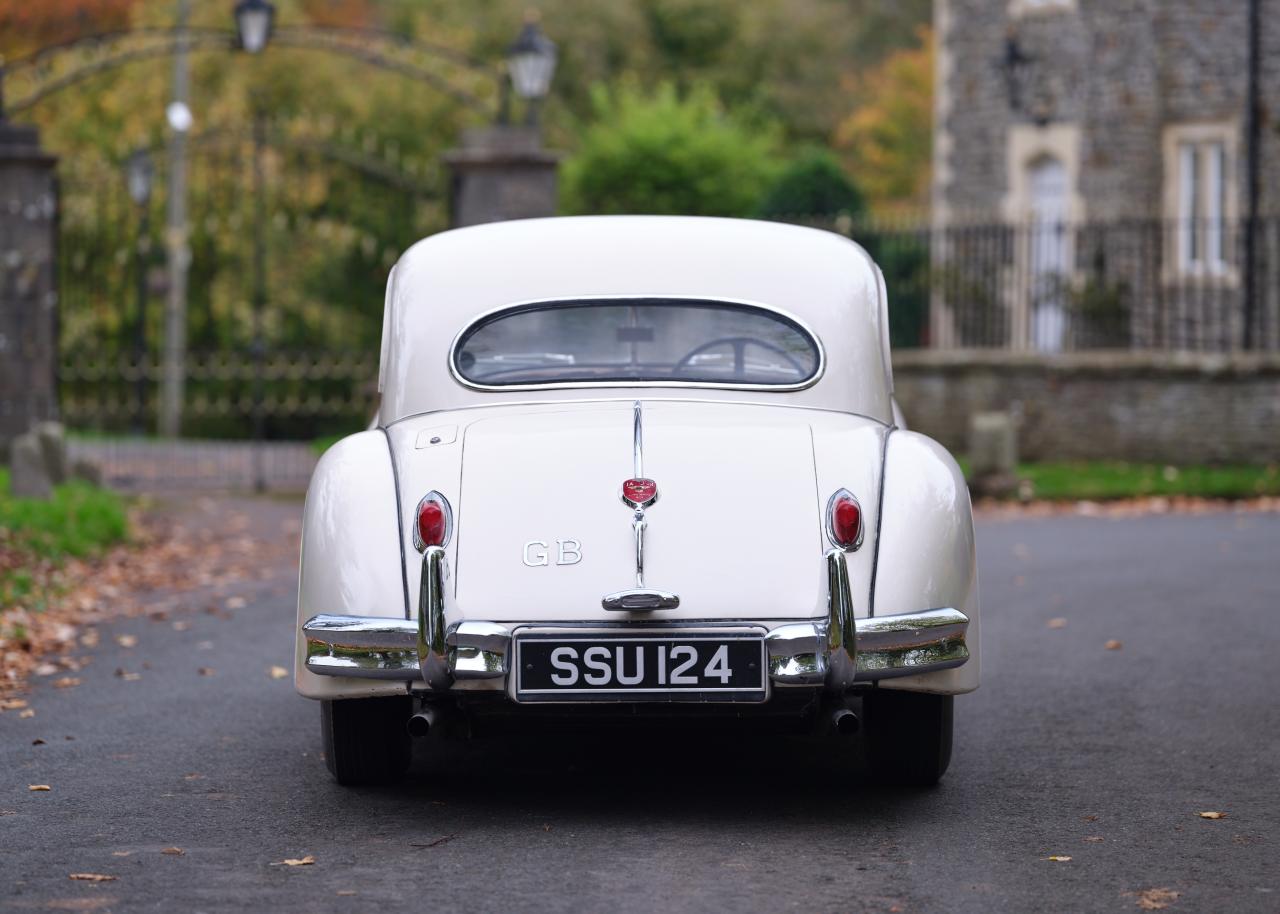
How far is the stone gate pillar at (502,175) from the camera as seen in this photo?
16.4 meters

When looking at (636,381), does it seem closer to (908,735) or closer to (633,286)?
(633,286)

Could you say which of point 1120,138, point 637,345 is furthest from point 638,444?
point 1120,138

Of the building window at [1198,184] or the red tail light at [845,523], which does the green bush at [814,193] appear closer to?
the building window at [1198,184]

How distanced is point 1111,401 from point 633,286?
43.3 ft

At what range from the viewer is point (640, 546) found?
5066 millimetres

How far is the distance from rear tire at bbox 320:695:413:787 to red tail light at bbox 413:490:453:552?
23.4 inches

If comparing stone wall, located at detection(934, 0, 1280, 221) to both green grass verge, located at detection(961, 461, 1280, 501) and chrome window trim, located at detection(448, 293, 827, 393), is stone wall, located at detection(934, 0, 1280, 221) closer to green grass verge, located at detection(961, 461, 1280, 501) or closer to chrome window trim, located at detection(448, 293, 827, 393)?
green grass verge, located at detection(961, 461, 1280, 501)

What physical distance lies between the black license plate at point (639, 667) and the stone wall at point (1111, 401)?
14178 mm

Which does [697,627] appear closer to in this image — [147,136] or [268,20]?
[268,20]

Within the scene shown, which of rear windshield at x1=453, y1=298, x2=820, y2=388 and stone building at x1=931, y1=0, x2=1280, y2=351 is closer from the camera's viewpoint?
rear windshield at x1=453, y1=298, x2=820, y2=388

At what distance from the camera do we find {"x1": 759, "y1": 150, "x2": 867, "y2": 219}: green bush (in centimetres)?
2538

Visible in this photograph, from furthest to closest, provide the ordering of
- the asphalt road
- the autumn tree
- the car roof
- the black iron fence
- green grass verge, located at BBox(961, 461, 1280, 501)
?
the autumn tree < the black iron fence < green grass verge, located at BBox(961, 461, 1280, 501) < the car roof < the asphalt road

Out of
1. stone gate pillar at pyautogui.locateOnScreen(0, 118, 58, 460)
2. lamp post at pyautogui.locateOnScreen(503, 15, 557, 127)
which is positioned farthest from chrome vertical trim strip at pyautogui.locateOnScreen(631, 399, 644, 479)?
stone gate pillar at pyautogui.locateOnScreen(0, 118, 58, 460)

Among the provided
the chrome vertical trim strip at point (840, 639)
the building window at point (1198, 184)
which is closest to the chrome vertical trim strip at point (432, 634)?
the chrome vertical trim strip at point (840, 639)
